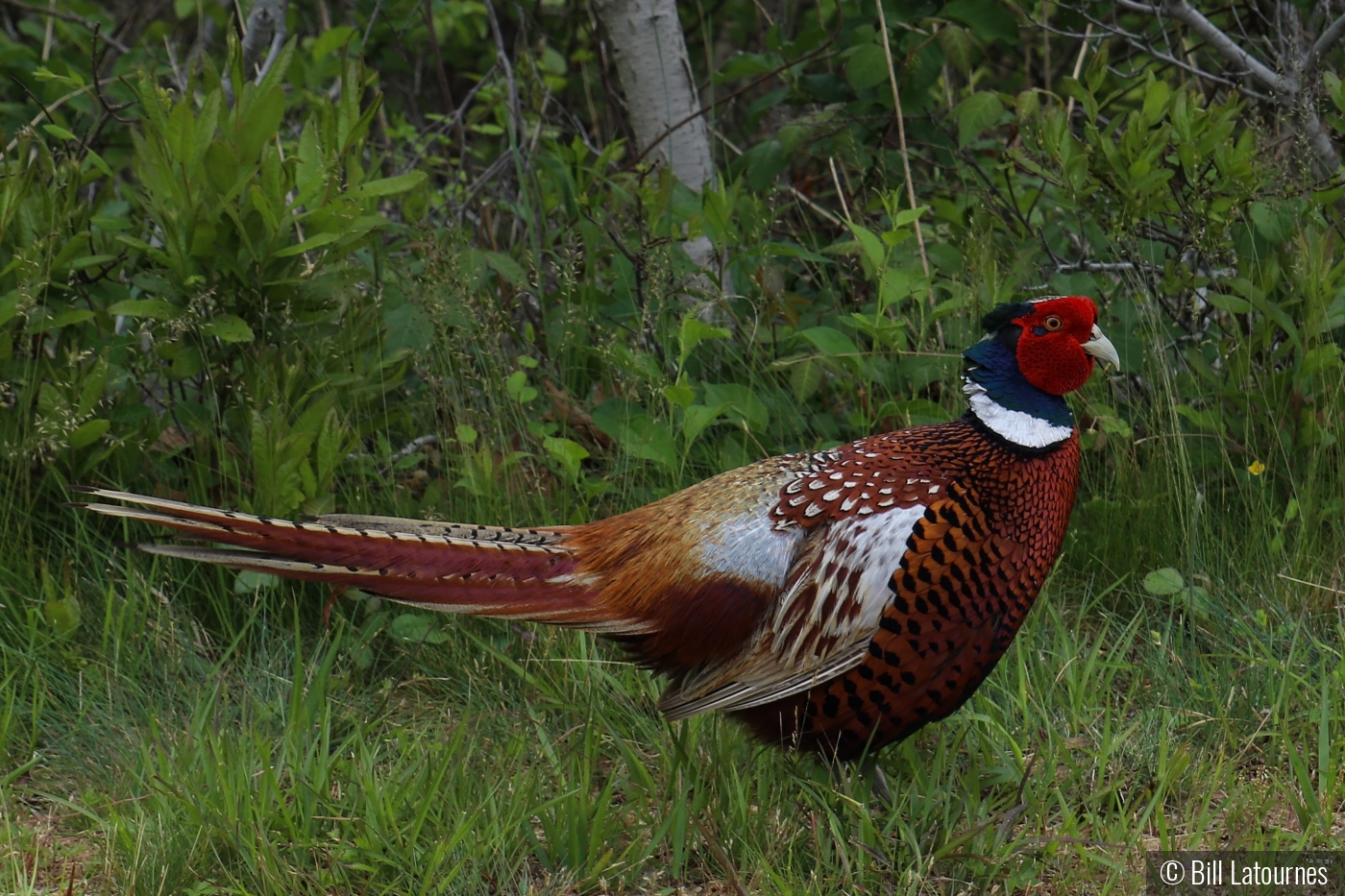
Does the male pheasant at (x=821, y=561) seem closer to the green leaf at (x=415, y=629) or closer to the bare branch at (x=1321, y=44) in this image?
the green leaf at (x=415, y=629)

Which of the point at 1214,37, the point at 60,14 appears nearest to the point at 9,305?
the point at 60,14

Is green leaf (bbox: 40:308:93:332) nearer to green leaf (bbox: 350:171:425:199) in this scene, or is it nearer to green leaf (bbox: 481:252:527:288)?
green leaf (bbox: 350:171:425:199)

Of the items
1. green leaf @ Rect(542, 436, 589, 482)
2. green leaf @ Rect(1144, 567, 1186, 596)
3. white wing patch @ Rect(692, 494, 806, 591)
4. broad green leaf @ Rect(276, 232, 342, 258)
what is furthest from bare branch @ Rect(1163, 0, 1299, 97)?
broad green leaf @ Rect(276, 232, 342, 258)

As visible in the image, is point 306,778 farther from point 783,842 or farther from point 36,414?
Answer: point 36,414

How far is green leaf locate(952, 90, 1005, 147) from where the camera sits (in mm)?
4008

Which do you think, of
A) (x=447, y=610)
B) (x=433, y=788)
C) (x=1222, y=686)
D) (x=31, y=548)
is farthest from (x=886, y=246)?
(x=31, y=548)

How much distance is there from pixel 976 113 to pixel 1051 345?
62.0 inches

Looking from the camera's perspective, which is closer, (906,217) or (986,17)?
(906,217)

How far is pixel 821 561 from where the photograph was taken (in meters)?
2.57

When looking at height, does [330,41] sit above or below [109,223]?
above

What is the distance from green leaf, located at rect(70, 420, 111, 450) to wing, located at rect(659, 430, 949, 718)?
162 cm

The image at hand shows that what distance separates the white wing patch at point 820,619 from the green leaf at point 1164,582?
99 cm

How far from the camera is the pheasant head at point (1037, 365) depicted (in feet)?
8.66

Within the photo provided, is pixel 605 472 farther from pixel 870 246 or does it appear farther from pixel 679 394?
pixel 870 246
